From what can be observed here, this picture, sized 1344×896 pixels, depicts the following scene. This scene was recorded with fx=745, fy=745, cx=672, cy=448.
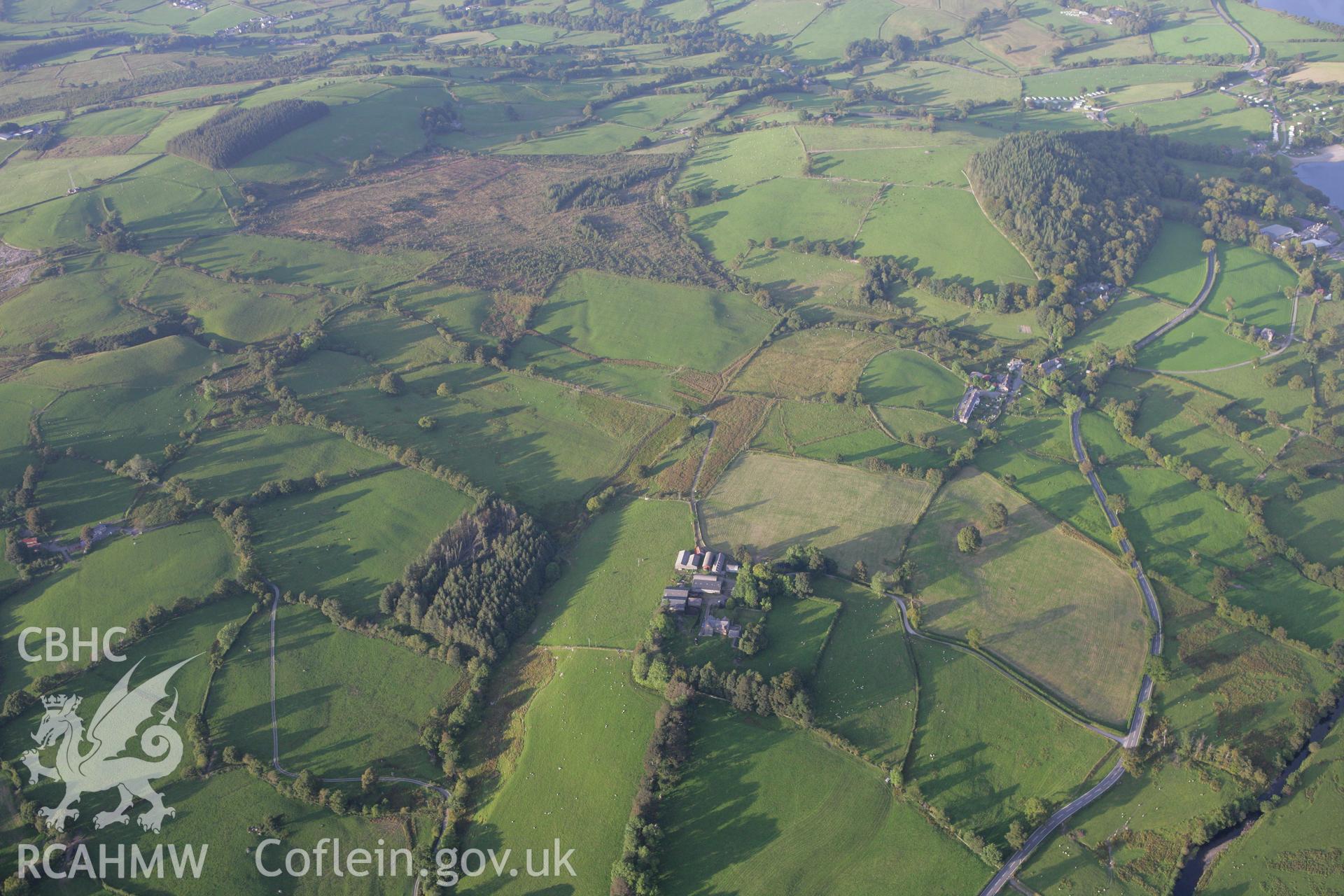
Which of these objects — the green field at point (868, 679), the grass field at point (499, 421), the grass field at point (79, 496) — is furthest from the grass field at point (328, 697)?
the green field at point (868, 679)

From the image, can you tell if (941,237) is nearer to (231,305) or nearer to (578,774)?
(578,774)

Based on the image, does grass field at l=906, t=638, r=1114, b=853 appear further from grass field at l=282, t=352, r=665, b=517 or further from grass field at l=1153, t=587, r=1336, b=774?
grass field at l=282, t=352, r=665, b=517

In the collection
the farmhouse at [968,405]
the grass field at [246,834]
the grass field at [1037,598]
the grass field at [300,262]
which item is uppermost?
the grass field at [300,262]

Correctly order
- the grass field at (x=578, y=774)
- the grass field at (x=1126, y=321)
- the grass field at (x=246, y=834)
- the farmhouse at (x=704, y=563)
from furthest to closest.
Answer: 1. the grass field at (x=1126, y=321)
2. the farmhouse at (x=704, y=563)
3. the grass field at (x=578, y=774)
4. the grass field at (x=246, y=834)

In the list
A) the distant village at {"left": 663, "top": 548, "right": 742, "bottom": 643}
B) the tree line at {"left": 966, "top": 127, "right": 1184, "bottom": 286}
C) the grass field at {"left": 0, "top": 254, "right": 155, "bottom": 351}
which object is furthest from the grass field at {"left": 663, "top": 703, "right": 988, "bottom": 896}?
the grass field at {"left": 0, "top": 254, "right": 155, "bottom": 351}

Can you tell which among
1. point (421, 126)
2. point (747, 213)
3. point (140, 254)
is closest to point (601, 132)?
point (421, 126)

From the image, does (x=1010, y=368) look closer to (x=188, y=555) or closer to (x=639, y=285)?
(x=639, y=285)

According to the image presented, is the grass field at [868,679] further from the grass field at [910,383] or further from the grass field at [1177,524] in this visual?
the grass field at [910,383]

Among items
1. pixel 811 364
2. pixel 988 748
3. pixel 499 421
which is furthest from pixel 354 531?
pixel 988 748
